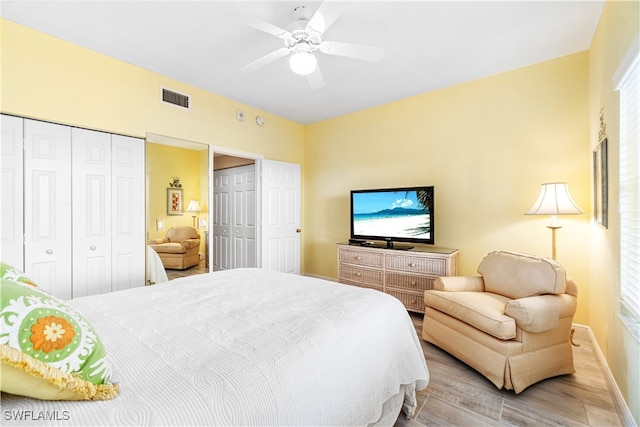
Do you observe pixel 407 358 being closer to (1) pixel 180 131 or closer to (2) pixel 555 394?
(2) pixel 555 394

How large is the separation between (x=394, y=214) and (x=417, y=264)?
0.72 m

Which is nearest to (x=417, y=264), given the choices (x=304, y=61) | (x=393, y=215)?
(x=393, y=215)

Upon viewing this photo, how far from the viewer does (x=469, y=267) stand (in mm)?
3447

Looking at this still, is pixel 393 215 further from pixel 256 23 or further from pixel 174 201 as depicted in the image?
pixel 174 201

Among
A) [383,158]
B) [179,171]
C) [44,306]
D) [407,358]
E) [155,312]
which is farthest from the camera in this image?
[383,158]

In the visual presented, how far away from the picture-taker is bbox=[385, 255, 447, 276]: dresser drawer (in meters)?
3.20

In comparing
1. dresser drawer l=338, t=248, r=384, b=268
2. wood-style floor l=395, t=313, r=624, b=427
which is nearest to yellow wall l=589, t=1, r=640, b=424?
wood-style floor l=395, t=313, r=624, b=427

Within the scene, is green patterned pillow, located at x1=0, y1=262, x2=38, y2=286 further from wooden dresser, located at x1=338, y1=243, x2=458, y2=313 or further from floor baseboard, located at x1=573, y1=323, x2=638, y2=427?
wooden dresser, located at x1=338, y1=243, x2=458, y2=313

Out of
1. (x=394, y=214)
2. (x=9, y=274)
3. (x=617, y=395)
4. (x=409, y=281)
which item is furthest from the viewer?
(x=394, y=214)

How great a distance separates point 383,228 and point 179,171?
2.69 m

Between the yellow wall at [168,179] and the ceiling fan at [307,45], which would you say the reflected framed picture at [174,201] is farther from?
the ceiling fan at [307,45]

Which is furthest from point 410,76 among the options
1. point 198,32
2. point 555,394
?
point 555,394

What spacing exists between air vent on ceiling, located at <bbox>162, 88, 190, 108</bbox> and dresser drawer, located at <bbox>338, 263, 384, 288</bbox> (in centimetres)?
288

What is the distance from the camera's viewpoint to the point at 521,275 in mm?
2293
